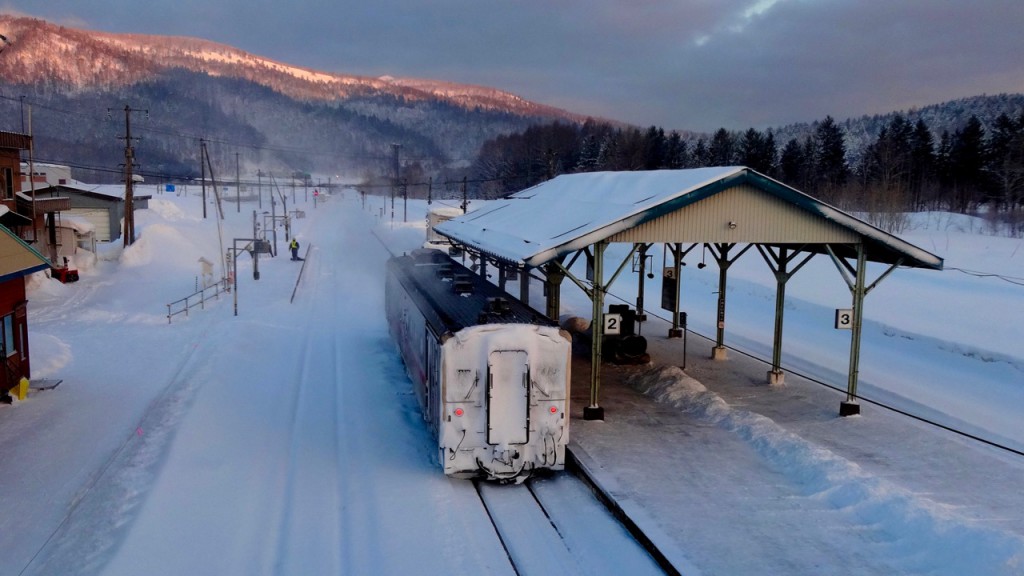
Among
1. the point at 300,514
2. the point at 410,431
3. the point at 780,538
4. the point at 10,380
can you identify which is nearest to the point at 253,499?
the point at 300,514

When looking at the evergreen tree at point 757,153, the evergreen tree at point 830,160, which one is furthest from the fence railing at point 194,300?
the evergreen tree at point 830,160

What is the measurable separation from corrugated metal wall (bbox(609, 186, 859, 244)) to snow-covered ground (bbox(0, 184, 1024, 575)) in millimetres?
4142

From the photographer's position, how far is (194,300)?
33.8m

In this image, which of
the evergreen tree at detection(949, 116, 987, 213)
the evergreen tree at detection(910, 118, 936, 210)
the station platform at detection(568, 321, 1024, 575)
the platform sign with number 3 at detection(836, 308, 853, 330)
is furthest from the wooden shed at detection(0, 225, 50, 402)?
the evergreen tree at detection(910, 118, 936, 210)

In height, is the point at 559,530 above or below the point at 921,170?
below

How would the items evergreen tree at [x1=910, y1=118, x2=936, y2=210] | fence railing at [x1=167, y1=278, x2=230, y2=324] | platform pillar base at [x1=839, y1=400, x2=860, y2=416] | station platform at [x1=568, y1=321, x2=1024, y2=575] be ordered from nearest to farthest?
station platform at [x1=568, y1=321, x2=1024, y2=575] → platform pillar base at [x1=839, y1=400, x2=860, y2=416] → fence railing at [x1=167, y1=278, x2=230, y2=324] → evergreen tree at [x1=910, y1=118, x2=936, y2=210]

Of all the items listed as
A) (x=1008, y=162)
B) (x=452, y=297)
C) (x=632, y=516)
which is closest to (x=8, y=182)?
(x=452, y=297)

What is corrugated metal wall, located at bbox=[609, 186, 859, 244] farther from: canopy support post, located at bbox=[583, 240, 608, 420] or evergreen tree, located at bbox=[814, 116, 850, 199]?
evergreen tree, located at bbox=[814, 116, 850, 199]

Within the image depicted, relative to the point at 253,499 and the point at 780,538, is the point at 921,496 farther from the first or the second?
the point at 253,499

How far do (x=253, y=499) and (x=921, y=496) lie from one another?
10391 mm

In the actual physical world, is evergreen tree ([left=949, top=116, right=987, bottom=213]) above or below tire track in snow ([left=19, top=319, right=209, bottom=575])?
above

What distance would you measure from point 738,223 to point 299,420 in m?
10.4

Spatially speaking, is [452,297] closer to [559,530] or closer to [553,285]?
[553,285]

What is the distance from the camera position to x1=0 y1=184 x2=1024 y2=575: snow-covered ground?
10.1m
